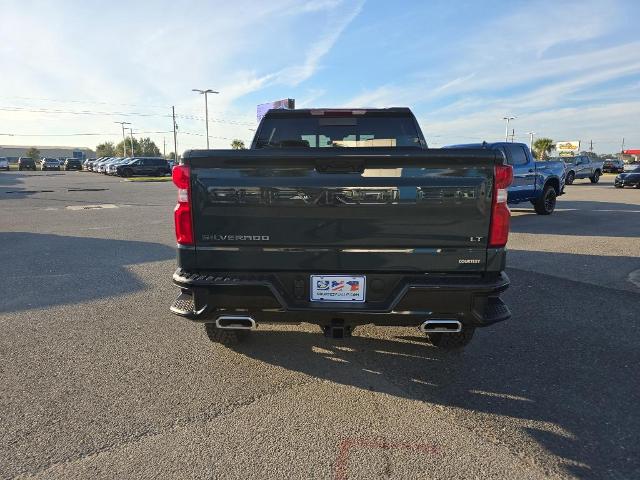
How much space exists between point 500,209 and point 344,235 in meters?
1.04

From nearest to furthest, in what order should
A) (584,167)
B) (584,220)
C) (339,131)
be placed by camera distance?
(339,131) → (584,220) → (584,167)

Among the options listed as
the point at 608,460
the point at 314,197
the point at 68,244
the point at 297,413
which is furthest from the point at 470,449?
the point at 68,244

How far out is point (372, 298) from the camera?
2922mm

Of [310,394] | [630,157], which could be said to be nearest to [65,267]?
[310,394]

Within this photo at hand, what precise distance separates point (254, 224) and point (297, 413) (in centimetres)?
132

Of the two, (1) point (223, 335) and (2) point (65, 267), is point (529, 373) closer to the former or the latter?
(1) point (223, 335)

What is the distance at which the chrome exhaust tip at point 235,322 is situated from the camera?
300 cm

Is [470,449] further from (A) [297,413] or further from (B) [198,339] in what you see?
(B) [198,339]

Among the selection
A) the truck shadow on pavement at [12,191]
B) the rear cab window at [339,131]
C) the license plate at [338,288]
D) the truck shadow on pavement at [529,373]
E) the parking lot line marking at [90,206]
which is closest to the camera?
the truck shadow on pavement at [529,373]

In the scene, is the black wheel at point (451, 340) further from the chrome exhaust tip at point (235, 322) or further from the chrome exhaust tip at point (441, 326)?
the chrome exhaust tip at point (235, 322)

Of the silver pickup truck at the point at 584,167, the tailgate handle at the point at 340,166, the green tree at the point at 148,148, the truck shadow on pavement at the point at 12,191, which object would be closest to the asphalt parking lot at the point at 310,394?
the tailgate handle at the point at 340,166

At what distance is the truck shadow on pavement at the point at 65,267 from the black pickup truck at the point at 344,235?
325 cm

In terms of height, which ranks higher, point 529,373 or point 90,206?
point 90,206

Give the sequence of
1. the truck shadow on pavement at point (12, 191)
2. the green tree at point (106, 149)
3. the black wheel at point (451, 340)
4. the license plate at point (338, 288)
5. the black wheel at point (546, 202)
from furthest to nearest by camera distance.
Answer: the green tree at point (106, 149)
the truck shadow on pavement at point (12, 191)
the black wheel at point (546, 202)
the black wheel at point (451, 340)
the license plate at point (338, 288)
